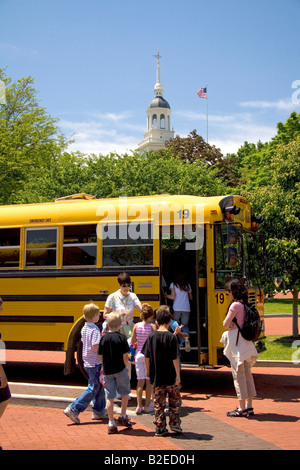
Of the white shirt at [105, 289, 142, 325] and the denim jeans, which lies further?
the white shirt at [105, 289, 142, 325]

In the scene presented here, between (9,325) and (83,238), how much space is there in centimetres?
217

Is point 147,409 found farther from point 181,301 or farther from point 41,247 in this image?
point 41,247

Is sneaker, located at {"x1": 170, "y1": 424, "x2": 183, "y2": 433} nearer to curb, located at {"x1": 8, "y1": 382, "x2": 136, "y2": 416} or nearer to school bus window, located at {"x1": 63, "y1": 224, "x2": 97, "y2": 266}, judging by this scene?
curb, located at {"x1": 8, "y1": 382, "x2": 136, "y2": 416}

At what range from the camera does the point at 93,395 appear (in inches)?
287

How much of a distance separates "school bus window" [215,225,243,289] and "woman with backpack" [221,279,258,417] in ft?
3.34

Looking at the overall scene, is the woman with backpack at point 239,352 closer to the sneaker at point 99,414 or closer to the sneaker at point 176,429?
the sneaker at point 176,429

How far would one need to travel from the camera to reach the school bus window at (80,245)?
10.0 metres

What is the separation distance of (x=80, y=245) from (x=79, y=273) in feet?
1.69

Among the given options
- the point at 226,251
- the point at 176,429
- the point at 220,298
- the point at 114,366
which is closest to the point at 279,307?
the point at 226,251

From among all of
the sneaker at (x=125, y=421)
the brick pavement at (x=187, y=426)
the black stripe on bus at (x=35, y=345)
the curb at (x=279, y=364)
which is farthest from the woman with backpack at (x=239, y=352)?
the curb at (x=279, y=364)

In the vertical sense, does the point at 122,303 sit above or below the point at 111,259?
below

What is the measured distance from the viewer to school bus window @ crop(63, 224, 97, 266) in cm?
1000

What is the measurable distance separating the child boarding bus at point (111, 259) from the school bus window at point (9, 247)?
0.02m

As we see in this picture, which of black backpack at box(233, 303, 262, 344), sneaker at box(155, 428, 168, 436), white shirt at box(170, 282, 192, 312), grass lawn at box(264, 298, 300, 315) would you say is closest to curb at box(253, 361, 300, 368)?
white shirt at box(170, 282, 192, 312)
